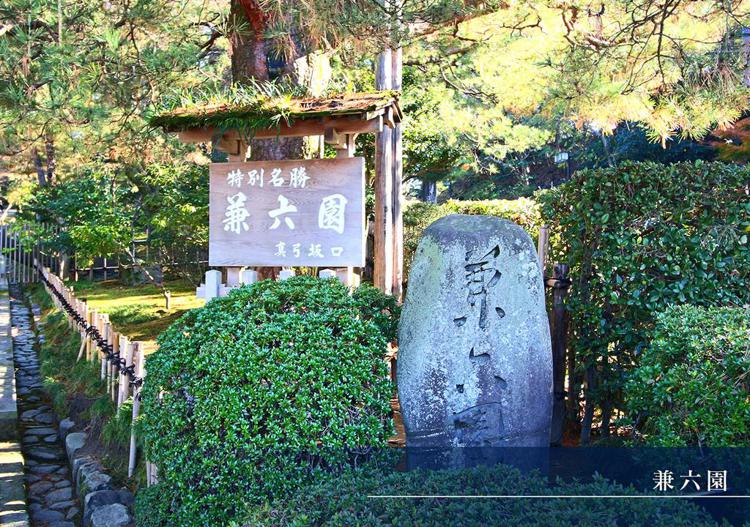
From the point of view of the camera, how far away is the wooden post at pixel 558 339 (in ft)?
17.0

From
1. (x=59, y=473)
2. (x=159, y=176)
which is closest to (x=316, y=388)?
(x=59, y=473)

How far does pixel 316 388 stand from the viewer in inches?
144

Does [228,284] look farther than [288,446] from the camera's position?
Yes

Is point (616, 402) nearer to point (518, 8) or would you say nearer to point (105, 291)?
point (518, 8)

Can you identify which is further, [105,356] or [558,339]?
[105,356]

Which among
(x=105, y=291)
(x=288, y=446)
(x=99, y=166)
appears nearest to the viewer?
(x=288, y=446)

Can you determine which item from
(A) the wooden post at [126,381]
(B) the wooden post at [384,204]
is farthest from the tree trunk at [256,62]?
(B) the wooden post at [384,204]

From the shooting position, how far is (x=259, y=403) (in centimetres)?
362

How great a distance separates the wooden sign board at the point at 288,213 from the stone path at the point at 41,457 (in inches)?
89.0

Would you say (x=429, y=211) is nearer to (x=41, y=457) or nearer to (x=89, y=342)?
(x=89, y=342)

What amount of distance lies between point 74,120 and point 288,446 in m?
3.96

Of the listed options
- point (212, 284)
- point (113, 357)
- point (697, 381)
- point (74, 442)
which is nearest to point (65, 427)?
point (74, 442)

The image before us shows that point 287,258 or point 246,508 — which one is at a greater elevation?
point 287,258

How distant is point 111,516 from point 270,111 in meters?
3.14
